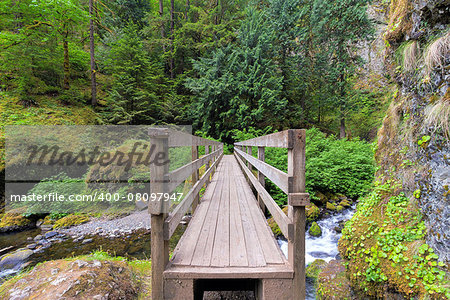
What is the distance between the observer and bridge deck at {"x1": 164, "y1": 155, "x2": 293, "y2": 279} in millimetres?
1425

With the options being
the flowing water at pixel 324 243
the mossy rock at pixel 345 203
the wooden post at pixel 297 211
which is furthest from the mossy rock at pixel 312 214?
the wooden post at pixel 297 211

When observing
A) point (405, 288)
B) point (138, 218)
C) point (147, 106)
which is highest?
point (147, 106)

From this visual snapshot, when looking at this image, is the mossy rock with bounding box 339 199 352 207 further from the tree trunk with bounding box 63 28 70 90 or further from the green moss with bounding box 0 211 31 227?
the tree trunk with bounding box 63 28 70 90

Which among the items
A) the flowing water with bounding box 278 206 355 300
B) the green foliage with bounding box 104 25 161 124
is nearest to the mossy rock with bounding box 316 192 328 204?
the flowing water with bounding box 278 206 355 300

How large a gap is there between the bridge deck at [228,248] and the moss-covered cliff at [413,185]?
71.4 inches

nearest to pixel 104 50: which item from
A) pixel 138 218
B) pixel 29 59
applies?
pixel 29 59

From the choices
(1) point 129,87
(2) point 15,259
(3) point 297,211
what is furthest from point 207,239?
(1) point 129,87

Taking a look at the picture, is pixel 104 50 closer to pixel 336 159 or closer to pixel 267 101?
pixel 267 101

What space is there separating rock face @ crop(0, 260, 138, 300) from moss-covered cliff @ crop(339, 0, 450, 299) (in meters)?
3.23

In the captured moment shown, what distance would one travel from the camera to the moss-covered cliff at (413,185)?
7.81ft

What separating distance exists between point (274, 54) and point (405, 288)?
14978mm

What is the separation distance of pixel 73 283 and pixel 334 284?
3719 millimetres

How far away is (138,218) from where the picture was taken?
6.77 metres

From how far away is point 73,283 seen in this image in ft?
6.09
